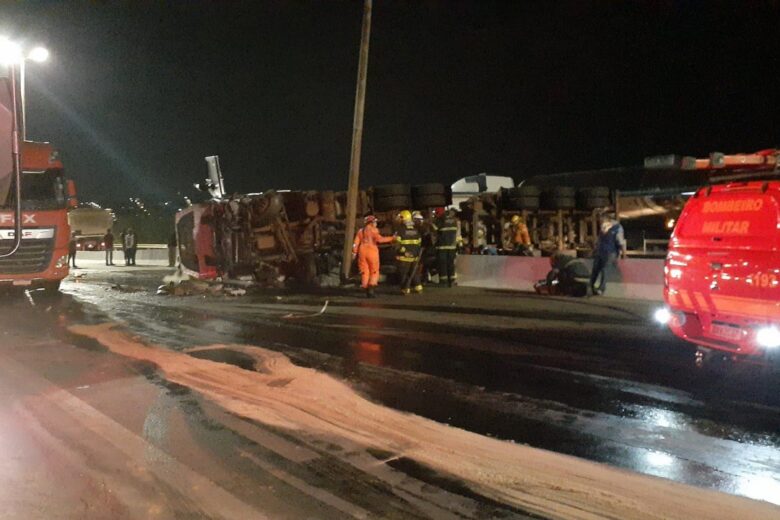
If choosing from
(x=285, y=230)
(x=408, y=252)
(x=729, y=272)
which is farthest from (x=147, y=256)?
(x=729, y=272)

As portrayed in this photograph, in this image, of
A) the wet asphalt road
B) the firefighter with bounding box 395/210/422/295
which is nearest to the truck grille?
the wet asphalt road

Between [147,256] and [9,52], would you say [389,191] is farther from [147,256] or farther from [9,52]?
[147,256]

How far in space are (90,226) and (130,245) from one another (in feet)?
57.6

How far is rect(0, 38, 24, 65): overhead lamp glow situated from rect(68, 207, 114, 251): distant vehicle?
150 ft

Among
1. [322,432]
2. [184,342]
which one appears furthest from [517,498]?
[184,342]

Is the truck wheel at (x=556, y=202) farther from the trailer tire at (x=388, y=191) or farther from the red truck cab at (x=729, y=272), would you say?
the red truck cab at (x=729, y=272)

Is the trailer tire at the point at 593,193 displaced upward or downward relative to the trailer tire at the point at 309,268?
upward

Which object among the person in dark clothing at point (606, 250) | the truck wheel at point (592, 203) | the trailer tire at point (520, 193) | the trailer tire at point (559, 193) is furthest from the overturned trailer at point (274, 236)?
the truck wheel at point (592, 203)

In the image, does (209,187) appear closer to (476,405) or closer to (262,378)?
(262,378)

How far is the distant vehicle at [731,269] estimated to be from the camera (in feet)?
21.6

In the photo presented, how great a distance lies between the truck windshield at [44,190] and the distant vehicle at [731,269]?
1236 cm

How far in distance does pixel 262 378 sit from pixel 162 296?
9.84 m

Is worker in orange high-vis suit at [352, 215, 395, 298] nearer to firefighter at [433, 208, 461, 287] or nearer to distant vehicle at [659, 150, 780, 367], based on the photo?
firefighter at [433, 208, 461, 287]

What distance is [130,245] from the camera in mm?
33375
